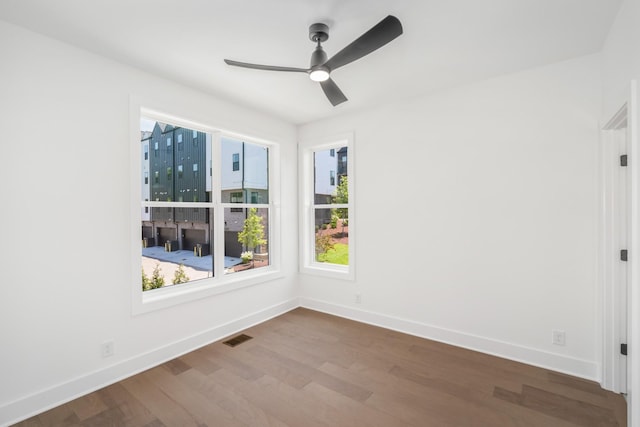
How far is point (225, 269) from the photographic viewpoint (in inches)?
139

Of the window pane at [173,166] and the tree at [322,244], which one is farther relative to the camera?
the tree at [322,244]

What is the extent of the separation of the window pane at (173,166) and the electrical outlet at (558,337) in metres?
3.69

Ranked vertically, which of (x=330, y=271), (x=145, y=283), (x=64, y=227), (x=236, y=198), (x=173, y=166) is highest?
(x=173, y=166)

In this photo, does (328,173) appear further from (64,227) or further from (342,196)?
(64,227)

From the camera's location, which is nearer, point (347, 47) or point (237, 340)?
point (347, 47)

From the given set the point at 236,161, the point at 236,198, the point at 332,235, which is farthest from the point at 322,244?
the point at 236,161

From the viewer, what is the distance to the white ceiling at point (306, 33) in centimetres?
187

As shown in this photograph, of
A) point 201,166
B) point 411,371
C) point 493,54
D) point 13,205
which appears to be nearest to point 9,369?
point 13,205

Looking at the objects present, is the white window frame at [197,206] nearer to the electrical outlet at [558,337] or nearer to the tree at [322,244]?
the tree at [322,244]

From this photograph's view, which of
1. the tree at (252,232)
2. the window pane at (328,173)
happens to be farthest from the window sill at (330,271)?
the window pane at (328,173)

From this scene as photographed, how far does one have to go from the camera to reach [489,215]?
9.53 feet

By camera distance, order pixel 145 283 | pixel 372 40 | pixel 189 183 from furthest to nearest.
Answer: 1. pixel 189 183
2. pixel 145 283
3. pixel 372 40

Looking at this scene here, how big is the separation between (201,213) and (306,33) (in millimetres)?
2179

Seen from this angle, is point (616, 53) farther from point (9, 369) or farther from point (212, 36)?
point (9, 369)
